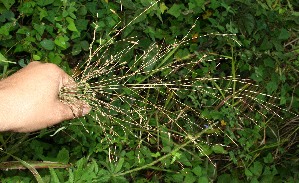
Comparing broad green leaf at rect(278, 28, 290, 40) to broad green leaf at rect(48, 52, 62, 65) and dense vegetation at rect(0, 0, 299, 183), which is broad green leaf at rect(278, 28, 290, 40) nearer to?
dense vegetation at rect(0, 0, 299, 183)

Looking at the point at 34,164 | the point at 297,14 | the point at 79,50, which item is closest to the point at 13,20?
the point at 79,50

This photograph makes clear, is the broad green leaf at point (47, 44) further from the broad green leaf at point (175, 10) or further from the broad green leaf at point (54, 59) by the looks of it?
the broad green leaf at point (175, 10)

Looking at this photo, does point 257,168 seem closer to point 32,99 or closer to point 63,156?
point 63,156

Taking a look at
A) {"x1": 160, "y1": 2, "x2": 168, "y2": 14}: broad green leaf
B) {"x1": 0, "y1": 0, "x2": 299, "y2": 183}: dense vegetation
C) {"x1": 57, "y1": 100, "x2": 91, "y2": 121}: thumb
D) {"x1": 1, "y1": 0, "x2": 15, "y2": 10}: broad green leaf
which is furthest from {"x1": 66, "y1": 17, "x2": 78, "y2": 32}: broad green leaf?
{"x1": 57, "y1": 100, "x2": 91, "y2": 121}: thumb

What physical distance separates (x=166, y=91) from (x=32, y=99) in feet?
4.95

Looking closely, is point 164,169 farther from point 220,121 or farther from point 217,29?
point 217,29

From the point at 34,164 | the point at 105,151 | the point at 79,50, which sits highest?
the point at 79,50

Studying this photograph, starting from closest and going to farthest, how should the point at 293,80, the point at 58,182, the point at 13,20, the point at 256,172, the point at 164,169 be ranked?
1. the point at 58,182
2. the point at 13,20
3. the point at 164,169
4. the point at 256,172
5. the point at 293,80

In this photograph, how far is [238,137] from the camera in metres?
3.37

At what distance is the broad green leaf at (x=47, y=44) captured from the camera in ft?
8.83

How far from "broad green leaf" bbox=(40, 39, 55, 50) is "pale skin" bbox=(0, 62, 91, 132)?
776mm

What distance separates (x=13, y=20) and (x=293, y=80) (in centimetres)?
197

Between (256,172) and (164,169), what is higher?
(164,169)

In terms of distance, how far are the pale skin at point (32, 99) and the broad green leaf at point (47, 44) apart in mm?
776
